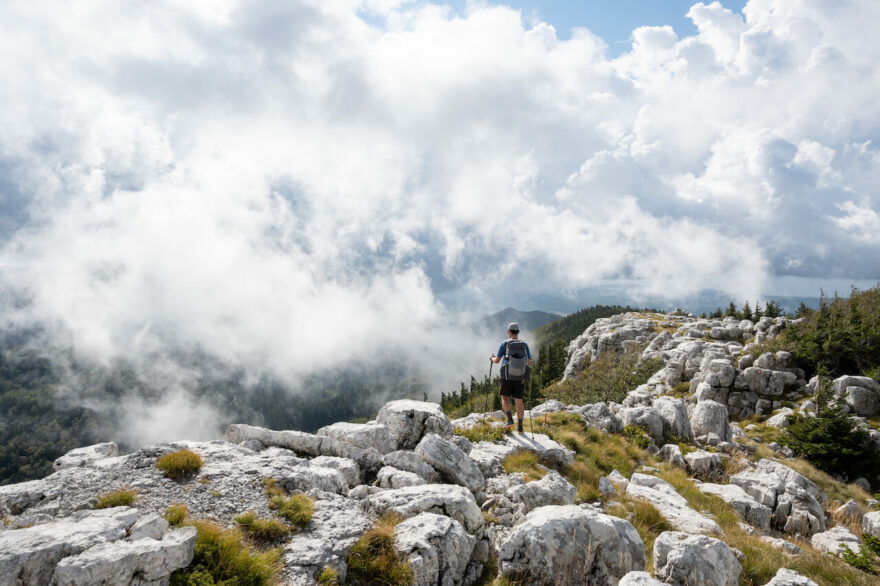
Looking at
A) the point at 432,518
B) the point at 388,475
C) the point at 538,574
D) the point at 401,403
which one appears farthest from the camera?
the point at 401,403

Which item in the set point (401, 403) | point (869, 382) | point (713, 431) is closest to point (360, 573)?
point (401, 403)

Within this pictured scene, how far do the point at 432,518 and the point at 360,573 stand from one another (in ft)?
6.26

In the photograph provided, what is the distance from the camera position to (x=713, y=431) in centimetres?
2856

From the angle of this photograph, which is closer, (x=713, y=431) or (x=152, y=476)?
(x=152, y=476)

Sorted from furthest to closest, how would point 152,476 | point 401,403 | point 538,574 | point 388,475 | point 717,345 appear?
point 717,345
point 401,403
point 388,475
point 152,476
point 538,574

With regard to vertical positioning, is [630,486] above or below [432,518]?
below

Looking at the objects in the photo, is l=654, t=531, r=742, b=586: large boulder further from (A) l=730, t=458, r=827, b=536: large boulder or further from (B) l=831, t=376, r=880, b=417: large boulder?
(B) l=831, t=376, r=880, b=417: large boulder

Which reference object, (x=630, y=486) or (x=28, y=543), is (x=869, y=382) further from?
(x=28, y=543)

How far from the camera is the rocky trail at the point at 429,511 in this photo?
7.52 meters

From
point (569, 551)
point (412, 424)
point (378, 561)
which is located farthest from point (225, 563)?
point (412, 424)

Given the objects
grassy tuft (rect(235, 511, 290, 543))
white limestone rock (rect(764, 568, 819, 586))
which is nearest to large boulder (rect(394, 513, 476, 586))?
grassy tuft (rect(235, 511, 290, 543))

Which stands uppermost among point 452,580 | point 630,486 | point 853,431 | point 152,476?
point 152,476

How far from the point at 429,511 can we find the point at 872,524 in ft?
59.6

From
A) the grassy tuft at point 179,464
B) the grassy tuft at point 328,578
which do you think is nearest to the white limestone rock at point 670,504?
the grassy tuft at point 328,578
